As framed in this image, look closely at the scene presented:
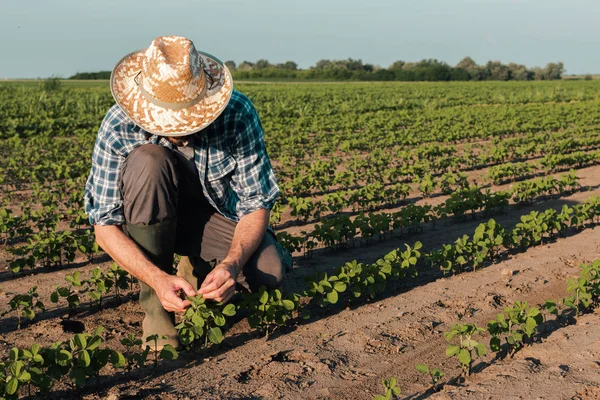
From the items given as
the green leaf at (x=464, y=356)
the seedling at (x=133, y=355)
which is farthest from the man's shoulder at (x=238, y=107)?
the green leaf at (x=464, y=356)

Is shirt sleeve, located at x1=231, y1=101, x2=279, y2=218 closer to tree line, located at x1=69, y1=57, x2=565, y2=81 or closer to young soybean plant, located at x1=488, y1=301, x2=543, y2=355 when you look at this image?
young soybean plant, located at x1=488, y1=301, x2=543, y2=355

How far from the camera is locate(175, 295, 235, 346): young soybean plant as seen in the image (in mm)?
3182

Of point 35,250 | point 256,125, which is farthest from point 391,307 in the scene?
point 35,250

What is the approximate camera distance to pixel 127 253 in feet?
11.2

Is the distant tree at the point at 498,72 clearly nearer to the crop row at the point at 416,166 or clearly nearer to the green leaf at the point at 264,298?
the crop row at the point at 416,166

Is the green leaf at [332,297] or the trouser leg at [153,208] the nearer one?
the trouser leg at [153,208]

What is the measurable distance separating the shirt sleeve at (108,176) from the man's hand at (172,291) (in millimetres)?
543

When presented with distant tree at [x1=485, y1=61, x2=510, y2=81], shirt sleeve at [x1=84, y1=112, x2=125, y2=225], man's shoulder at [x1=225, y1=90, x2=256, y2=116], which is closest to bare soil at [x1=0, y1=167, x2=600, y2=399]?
shirt sleeve at [x1=84, y1=112, x2=125, y2=225]

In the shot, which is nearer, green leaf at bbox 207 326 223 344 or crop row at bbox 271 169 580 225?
green leaf at bbox 207 326 223 344

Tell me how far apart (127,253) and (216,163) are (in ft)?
2.35

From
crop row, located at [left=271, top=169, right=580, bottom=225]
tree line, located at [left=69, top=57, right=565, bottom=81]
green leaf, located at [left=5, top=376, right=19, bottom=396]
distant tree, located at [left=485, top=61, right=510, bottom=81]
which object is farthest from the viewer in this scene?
distant tree, located at [left=485, top=61, right=510, bottom=81]

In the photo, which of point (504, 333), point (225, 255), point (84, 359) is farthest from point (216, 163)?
point (504, 333)

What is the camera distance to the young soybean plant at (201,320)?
3182mm

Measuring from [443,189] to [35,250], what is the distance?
5.14 metres
